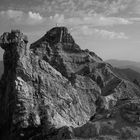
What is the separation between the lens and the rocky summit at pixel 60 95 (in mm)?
32188

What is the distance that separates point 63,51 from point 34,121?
2872 centimetres

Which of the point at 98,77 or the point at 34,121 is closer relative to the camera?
the point at 34,121

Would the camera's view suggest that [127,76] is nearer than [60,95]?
No

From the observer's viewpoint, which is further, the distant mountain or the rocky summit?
the distant mountain

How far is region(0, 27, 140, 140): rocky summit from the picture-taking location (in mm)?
32188

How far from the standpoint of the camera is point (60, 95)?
172 ft

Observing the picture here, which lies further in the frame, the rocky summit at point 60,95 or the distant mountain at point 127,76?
the distant mountain at point 127,76

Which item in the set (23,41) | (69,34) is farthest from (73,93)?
(69,34)

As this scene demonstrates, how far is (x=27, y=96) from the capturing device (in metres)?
47.5

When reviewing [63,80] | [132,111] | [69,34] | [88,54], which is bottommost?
[132,111]

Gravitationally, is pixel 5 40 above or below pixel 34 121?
above

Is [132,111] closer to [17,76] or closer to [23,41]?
[17,76]

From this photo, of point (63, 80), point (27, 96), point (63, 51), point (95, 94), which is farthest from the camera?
point (63, 51)

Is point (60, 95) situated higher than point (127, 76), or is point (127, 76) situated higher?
point (127, 76)
